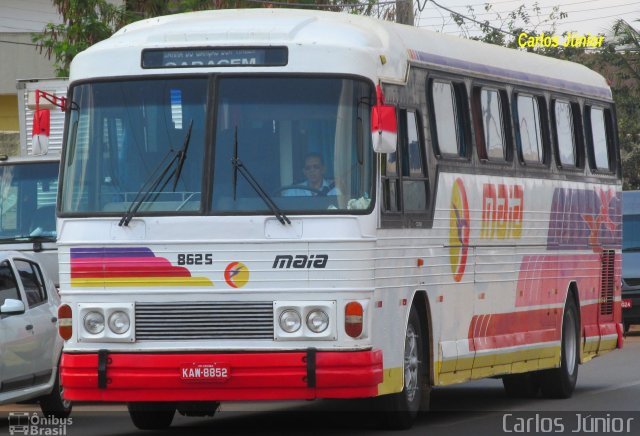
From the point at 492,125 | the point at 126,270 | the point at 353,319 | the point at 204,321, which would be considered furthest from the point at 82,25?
the point at 353,319

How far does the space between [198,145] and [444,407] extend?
17.2ft

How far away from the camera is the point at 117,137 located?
12836 millimetres

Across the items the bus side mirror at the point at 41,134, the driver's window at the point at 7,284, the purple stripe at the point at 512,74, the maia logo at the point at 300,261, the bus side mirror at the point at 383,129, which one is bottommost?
the maia logo at the point at 300,261

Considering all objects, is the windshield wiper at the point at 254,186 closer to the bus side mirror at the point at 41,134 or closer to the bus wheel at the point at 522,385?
the bus side mirror at the point at 41,134

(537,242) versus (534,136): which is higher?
(534,136)

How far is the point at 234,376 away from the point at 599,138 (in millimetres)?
8592

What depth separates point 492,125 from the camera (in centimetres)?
1596

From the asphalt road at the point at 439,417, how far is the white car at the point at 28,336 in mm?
340

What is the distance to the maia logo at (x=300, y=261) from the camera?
1235 centimetres

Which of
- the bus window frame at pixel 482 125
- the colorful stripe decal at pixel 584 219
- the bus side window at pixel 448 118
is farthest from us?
the colorful stripe decal at pixel 584 219

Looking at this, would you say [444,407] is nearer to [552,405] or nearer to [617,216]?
[552,405]

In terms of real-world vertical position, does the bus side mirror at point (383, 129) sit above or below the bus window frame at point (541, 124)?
below

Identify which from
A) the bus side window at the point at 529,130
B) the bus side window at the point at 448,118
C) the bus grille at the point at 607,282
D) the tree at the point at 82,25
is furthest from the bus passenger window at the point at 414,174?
the tree at the point at 82,25

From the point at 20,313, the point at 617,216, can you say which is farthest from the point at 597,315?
the point at 20,313
